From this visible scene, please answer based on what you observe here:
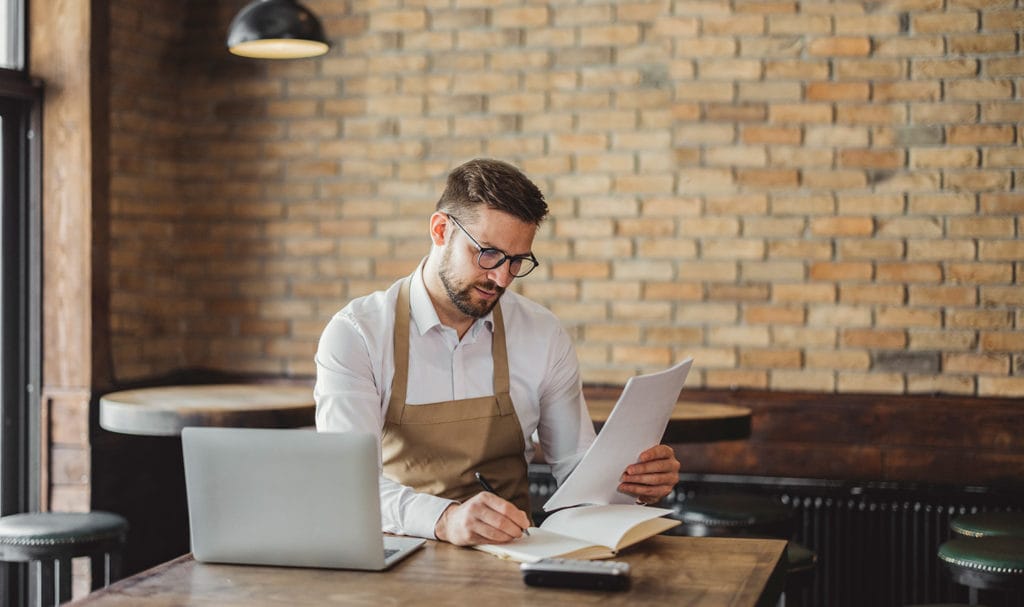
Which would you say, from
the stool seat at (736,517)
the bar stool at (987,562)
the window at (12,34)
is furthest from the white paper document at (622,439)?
the window at (12,34)

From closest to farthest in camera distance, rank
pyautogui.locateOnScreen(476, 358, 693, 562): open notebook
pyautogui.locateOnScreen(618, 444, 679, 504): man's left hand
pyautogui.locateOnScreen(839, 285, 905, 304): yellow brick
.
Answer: pyautogui.locateOnScreen(476, 358, 693, 562): open notebook → pyautogui.locateOnScreen(618, 444, 679, 504): man's left hand → pyautogui.locateOnScreen(839, 285, 905, 304): yellow brick

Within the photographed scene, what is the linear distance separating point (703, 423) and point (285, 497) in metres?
1.94

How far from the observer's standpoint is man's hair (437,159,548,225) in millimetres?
2463

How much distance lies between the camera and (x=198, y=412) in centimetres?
355

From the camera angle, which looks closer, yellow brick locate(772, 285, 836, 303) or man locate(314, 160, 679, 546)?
man locate(314, 160, 679, 546)

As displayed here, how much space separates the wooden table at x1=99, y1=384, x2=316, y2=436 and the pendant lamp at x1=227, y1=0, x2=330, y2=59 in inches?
45.7

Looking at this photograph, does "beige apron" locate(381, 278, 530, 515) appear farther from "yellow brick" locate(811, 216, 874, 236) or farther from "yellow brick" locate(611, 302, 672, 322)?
"yellow brick" locate(811, 216, 874, 236)

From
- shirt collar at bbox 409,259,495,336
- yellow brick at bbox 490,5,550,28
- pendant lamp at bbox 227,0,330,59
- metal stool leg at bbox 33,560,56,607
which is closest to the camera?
shirt collar at bbox 409,259,495,336

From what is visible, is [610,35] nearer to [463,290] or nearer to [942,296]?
[942,296]

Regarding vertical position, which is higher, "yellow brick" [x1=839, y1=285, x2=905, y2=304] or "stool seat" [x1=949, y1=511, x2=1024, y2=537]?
"yellow brick" [x1=839, y1=285, x2=905, y2=304]

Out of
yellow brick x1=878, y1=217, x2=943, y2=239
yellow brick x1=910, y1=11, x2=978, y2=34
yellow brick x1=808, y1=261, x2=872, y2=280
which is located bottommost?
yellow brick x1=808, y1=261, x2=872, y2=280

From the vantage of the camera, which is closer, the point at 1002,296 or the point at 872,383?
the point at 1002,296

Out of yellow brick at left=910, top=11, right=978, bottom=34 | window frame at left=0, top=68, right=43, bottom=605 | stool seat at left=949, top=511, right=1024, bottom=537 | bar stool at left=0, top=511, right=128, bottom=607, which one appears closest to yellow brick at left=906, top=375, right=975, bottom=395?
stool seat at left=949, top=511, right=1024, bottom=537

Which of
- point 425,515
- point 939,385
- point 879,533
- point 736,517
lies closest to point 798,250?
point 939,385
